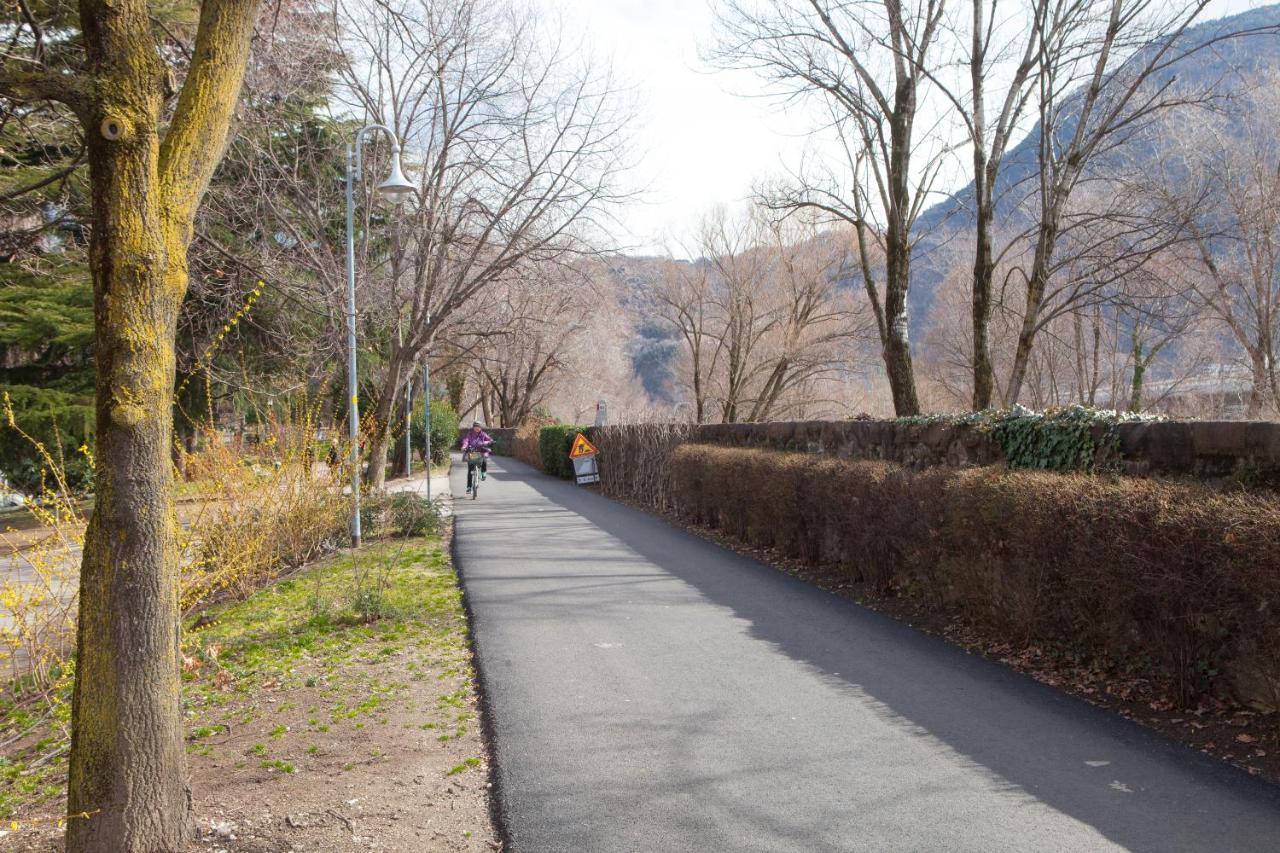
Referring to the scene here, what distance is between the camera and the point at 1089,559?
5949 mm

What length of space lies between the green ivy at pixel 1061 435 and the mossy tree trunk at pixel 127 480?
6.49 metres

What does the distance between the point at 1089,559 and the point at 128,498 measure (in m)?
5.55

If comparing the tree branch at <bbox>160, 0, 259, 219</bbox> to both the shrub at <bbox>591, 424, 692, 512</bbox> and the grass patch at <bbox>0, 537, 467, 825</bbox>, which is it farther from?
the shrub at <bbox>591, 424, 692, 512</bbox>

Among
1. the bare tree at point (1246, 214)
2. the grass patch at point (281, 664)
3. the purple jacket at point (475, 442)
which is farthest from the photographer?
the purple jacket at point (475, 442)

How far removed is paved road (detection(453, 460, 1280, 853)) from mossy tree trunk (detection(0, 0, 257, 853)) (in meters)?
1.60

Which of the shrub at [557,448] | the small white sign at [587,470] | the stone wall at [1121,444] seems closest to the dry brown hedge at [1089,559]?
the stone wall at [1121,444]

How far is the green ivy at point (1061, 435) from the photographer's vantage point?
23.3 feet

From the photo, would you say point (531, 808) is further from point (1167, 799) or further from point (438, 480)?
point (438, 480)

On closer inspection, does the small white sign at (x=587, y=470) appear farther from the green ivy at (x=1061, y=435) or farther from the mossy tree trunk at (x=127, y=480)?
the mossy tree trunk at (x=127, y=480)

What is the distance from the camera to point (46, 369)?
22.3m

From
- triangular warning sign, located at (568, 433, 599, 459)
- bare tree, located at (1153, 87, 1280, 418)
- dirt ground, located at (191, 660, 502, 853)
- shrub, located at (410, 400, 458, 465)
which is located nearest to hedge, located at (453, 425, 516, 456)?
shrub, located at (410, 400, 458, 465)

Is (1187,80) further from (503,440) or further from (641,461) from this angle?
(503,440)

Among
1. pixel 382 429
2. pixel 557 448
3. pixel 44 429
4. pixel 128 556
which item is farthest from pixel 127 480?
pixel 557 448

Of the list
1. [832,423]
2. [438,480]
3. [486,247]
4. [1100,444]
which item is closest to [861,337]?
[438,480]
